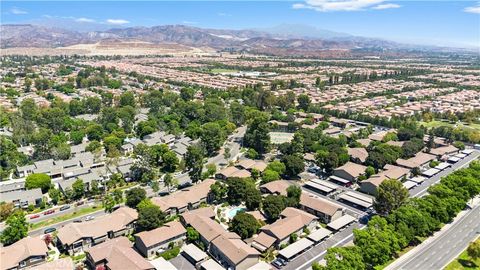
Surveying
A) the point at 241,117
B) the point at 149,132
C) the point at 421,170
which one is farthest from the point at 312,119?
the point at 149,132

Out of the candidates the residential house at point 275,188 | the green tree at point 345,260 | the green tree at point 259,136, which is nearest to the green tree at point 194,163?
the residential house at point 275,188

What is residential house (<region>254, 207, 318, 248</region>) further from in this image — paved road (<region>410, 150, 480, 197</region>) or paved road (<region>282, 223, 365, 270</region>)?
paved road (<region>410, 150, 480, 197</region>)

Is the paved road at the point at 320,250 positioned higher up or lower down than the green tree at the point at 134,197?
lower down

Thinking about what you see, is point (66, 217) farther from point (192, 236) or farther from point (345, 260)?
point (345, 260)

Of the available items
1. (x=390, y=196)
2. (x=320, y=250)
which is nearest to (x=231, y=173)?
(x=320, y=250)

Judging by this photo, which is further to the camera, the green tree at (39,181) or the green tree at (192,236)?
the green tree at (39,181)

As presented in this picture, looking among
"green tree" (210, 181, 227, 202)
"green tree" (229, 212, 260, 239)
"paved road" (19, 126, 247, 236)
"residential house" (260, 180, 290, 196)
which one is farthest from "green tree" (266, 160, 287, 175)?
"green tree" (229, 212, 260, 239)

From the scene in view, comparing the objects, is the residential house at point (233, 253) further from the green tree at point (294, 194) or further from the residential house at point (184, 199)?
the green tree at point (294, 194)
